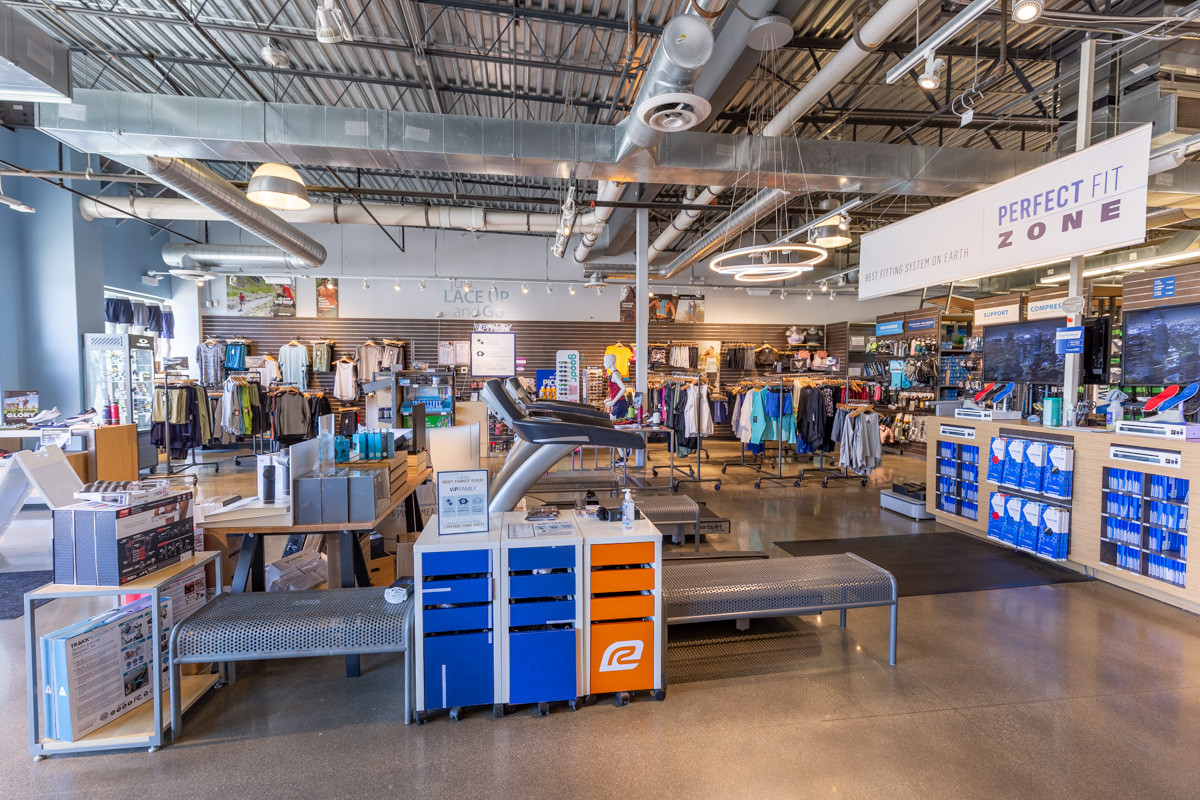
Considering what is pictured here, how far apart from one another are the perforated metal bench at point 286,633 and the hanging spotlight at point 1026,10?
444 cm

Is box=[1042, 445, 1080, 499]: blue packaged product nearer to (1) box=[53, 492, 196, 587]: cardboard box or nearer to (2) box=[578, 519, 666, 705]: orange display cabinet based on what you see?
(2) box=[578, 519, 666, 705]: orange display cabinet

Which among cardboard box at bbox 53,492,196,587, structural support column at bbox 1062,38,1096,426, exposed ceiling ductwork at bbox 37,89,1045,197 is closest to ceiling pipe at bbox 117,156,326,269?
exposed ceiling ductwork at bbox 37,89,1045,197

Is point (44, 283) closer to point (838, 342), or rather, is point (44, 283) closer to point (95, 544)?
point (95, 544)

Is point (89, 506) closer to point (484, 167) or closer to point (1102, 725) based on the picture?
point (484, 167)

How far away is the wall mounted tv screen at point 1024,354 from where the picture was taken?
5.16m

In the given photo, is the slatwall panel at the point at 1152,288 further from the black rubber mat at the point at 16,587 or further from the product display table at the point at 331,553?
the black rubber mat at the point at 16,587

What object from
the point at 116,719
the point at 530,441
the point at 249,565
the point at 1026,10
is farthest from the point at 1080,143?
the point at 116,719

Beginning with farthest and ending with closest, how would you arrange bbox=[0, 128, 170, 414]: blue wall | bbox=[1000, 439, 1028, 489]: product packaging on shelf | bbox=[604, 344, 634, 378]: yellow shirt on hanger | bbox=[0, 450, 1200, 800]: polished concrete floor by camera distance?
bbox=[604, 344, 634, 378]: yellow shirt on hanger < bbox=[0, 128, 170, 414]: blue wall < bbox=[1000, 439, 1028, 489]: product packaging on shelf < bbox=[0, 450, 1200, 800]: polished concrete floor

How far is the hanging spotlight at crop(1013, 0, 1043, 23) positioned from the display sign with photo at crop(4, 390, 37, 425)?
10.1 meters

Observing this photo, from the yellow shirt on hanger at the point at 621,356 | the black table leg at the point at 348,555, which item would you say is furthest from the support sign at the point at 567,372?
the black table leg at the point at 348,555

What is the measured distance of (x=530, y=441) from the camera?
271cm

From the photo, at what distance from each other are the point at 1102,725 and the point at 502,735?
9.14ft

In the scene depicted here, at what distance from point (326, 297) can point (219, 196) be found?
5.12 m

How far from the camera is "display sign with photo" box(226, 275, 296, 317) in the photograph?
1110 centimetres
